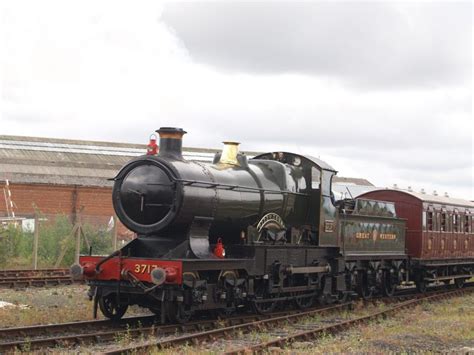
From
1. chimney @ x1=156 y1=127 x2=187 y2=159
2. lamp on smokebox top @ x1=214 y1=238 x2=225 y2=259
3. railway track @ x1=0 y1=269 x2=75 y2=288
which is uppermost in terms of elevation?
chimney @ x1=156 y1=127 x2=187 y2=159

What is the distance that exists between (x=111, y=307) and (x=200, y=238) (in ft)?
7.18

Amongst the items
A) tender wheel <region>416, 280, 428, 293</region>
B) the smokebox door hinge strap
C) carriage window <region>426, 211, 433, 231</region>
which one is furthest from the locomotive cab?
tender wheel <region>416, 280, 428, 293</region>

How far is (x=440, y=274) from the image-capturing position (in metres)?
24.1

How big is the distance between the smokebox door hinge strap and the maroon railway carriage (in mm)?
10087

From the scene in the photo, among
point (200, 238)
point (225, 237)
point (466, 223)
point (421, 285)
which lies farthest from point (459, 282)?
point (200, 238)

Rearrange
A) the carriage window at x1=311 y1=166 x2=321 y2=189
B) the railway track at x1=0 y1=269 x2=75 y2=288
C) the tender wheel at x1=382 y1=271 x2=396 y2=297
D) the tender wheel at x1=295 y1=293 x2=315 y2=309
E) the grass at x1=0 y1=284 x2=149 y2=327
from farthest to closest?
the tender wheel at x1=382 y1=271 x2=396 y2=297 < the railway track at x1=0 y1=269 x2=75 y2=288 < the tender wheel at x1=295 y1=293 x2=315 y2=309 < the carriage window at x1=311 y1=166 x2=321 y2=189 < the grass at x1=0 y1=284 x2=149 y2=327

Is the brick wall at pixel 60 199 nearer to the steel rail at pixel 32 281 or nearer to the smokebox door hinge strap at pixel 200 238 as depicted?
the steel rail at pixel 32 281

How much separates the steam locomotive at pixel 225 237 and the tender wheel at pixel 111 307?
0.02 m

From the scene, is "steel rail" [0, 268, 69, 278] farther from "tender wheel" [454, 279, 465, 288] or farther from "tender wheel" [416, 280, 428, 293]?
"tender wheel" [454, 279, 465, 288]

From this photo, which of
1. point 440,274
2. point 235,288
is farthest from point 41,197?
point 235,288

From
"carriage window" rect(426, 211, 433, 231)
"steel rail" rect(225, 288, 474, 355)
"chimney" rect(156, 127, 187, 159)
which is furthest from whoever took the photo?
"carriage window" rect(426, 211, 433, 231)

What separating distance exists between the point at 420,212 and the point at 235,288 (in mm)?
9987

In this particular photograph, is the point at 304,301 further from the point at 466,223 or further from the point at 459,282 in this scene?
the point at 466,223

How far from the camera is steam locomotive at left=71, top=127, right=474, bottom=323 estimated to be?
12359 millimetres
